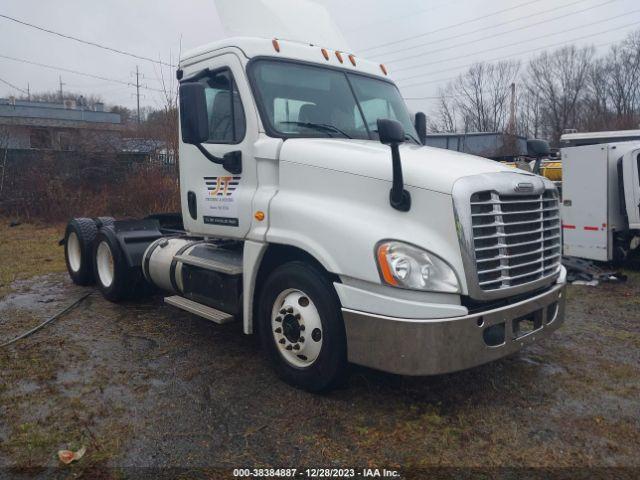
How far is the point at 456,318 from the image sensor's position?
11.5 ft

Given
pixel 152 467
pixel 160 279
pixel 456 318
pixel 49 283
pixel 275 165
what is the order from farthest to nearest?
pixel 49 283
pixel 160 279
pixel 275 165
pixel 456 318
pixel 152 467

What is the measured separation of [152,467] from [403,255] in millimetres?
2015

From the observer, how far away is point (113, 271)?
269 inches

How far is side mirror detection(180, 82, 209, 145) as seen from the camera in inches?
175

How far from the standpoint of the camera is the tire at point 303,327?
3.88 m

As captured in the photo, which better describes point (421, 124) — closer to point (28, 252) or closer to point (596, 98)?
point (28, 252)

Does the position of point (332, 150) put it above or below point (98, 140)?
below

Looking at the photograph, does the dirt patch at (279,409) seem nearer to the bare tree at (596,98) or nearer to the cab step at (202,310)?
the cab step at (202,310)

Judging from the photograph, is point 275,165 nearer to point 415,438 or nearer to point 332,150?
point 332,150

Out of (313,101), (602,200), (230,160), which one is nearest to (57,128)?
(602,200)

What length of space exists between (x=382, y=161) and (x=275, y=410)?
197 centimetres

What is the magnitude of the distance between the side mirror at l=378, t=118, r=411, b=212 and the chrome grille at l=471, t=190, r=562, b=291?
45 cm

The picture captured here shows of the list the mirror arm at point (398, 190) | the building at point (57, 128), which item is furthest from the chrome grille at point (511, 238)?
the building at point (57, 128)

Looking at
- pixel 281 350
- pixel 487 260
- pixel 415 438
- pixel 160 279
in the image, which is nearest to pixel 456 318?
pixel 487 260
